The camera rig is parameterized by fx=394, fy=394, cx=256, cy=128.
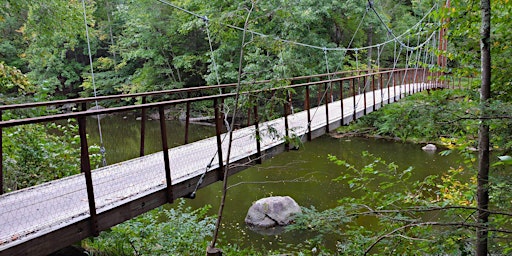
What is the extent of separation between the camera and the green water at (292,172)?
18.1ft

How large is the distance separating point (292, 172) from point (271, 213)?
250 centimetres

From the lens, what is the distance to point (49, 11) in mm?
5809

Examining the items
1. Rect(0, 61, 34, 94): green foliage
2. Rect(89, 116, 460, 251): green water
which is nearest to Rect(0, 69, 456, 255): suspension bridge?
Rect(89, 116, 460, 251): green water

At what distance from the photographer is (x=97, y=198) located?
2357 millimetres

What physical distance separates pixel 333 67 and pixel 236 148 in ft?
28.2

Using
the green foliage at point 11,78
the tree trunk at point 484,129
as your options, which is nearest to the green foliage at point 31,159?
the green foliage at point 11,78

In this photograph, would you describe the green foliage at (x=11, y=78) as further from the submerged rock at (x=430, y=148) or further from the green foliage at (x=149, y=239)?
the submerged rock at (x=430, y=148)

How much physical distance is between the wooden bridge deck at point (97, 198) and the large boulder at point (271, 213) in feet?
7.02

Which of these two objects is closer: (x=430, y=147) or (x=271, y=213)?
(x=271, y=213)

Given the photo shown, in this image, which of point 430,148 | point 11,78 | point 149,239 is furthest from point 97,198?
point 430,148

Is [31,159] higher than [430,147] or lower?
higher

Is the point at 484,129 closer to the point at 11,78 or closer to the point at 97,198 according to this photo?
the point at 97,198

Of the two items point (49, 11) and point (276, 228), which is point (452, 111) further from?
point (49, 11)

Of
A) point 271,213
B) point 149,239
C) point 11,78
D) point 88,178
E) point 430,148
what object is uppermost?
point 11,78
